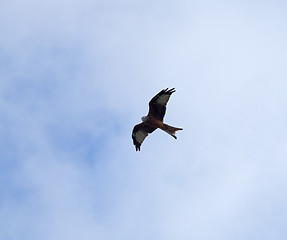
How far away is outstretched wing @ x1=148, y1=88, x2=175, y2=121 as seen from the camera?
36.4m

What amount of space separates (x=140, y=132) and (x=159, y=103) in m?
3.10

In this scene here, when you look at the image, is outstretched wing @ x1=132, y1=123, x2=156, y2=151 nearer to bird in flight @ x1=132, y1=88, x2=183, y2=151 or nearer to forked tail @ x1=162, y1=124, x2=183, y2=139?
bird in flight @ x1=132, y1=88, x2=183, y2=151

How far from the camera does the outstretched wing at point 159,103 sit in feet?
119

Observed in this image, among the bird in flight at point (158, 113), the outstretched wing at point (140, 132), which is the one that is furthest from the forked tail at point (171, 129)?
the outstretched wing at point (140, 132)

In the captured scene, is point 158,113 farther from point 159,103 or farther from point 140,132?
point 140,132

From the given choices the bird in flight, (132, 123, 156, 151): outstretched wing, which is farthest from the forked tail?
(132, 123, 156, 151): outstretched wing

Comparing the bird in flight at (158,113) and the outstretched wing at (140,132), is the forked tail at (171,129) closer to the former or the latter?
the bird in flight at (158,113)

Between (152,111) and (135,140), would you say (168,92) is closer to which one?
(152,111)

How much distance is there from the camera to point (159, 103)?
36844 mm

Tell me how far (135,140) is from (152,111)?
3072 millimetres

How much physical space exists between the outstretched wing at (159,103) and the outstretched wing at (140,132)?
1.67 metres

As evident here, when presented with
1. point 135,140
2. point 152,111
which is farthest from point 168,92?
point 135,140

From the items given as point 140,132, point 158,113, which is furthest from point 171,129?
point 140,132

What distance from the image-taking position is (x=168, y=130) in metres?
37.2
